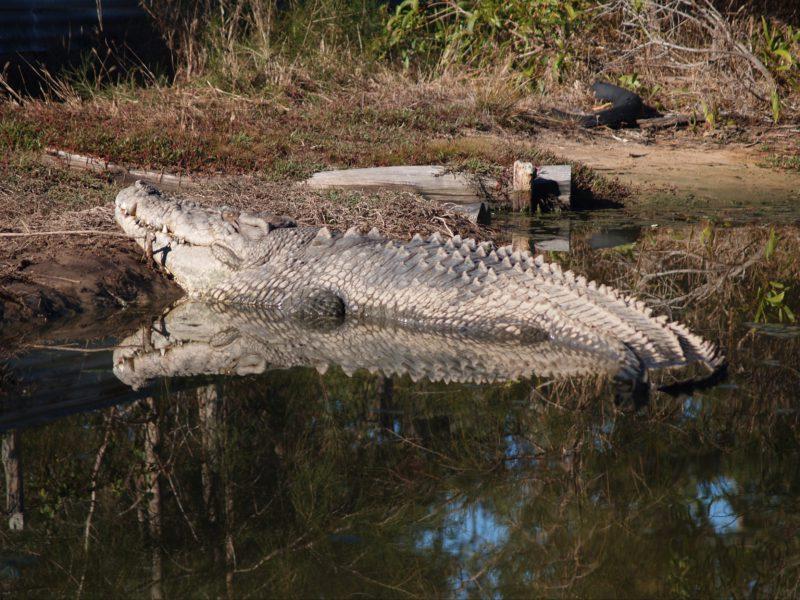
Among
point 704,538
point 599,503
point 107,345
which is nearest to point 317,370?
point 107,345

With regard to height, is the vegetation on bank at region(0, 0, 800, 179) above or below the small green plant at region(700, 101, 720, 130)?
above

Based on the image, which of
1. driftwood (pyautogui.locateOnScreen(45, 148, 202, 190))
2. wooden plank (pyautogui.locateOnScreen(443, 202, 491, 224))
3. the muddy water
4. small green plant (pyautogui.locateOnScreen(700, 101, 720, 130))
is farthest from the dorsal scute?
small green plant (pyautogui.locateOnScreen(700, 101, 720, 130))

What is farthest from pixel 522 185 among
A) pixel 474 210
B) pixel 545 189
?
pixel 474 210

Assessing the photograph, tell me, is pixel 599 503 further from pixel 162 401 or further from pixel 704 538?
pixel 162 401

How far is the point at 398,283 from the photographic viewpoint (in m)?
5.50

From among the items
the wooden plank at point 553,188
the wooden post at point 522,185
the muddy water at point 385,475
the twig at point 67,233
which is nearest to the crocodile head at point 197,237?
the twig at point 67,233

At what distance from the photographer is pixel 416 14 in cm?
1194

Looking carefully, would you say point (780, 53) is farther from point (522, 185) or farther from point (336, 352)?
point (336, 352)

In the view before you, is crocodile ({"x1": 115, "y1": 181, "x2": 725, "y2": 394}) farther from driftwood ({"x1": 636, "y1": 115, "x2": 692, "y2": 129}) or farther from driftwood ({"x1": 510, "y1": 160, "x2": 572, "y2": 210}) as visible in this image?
driftwood ({"x1": 636, "y1": 115, "x2": 692, "y2": 129})

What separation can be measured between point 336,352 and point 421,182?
336cm

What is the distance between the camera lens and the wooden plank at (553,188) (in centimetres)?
821

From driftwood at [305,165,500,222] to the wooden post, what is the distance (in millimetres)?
171

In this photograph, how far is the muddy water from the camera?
9.07 ft

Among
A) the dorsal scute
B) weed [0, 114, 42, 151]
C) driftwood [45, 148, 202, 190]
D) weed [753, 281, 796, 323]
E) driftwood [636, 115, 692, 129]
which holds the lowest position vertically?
driftwood [636, 115, 692, 129]
